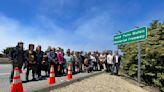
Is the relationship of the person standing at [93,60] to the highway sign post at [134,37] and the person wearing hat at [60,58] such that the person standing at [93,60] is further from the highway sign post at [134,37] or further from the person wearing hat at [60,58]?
the person wearing hat at [60,58]

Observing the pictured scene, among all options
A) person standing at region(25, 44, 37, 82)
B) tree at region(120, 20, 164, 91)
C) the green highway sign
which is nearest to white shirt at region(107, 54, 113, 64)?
tree at region(120, 20, 164, 91)

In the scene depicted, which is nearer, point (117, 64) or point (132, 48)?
point (117, 64)

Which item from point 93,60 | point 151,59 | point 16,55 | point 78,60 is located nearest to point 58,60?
point 78,60

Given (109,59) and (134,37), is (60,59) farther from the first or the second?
(109,59)

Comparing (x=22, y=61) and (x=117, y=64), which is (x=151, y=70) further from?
(x=22, y=61)

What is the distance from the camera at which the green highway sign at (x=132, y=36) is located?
21484 mm

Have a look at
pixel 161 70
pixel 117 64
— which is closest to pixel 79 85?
pixel 117 64

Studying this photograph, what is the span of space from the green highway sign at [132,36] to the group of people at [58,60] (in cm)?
335

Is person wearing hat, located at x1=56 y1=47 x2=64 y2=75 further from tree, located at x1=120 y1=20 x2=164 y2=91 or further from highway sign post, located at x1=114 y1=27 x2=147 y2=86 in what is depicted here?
tree, located at x1=120 y1=20 x2=164 y2=91

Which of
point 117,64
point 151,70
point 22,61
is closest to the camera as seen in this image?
point 22,61

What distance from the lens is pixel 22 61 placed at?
16.9 m

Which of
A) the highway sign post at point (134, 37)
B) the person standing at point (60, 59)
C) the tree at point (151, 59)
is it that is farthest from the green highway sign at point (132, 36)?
the tree at point (151, 59)

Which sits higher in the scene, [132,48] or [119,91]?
[132,48]

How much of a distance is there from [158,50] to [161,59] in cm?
77
